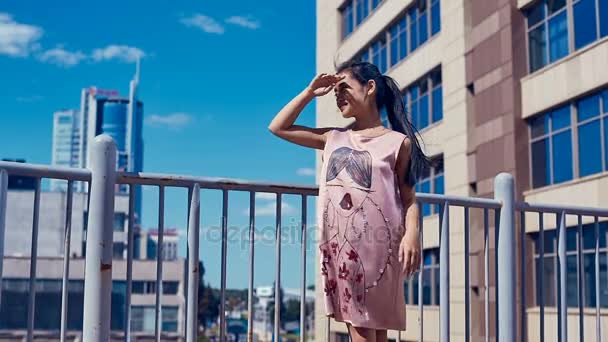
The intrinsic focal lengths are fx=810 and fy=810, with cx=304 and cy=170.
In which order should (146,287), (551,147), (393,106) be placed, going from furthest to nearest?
(551,147), (146,287), (393,106)

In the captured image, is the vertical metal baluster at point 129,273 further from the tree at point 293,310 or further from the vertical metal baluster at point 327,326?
the vertical metal baluster at point 327,326

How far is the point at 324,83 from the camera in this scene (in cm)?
354

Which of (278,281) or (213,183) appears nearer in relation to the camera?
(213,183)

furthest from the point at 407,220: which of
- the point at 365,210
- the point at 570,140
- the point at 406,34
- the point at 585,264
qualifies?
the point at 406,34

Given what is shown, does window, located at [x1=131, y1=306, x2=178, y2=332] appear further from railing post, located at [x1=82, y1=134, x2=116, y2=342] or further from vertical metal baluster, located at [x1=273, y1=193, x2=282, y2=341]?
vertical metal baluster, located at [x1=273, y1=193, x2=282, y2=341]

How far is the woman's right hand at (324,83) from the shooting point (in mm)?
3521

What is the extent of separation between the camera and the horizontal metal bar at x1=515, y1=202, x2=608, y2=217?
4508 mm

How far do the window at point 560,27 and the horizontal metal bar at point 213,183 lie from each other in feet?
49.7

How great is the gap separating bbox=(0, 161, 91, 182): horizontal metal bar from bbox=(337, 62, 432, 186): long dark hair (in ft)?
3.99

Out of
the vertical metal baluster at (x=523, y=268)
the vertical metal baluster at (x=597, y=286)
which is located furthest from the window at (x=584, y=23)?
the vertical metal baluster at (x=523, y=268)

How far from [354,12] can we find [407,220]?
31.7m

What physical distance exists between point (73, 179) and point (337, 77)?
1200 millimetres

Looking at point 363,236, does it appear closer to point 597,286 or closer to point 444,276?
point 444,276

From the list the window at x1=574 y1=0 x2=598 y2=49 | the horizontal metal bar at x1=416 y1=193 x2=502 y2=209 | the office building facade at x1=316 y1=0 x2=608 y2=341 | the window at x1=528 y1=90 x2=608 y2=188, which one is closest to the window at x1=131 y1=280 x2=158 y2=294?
the horizontal metal bar at x1=416 y1=193 x2=502 y2=209
